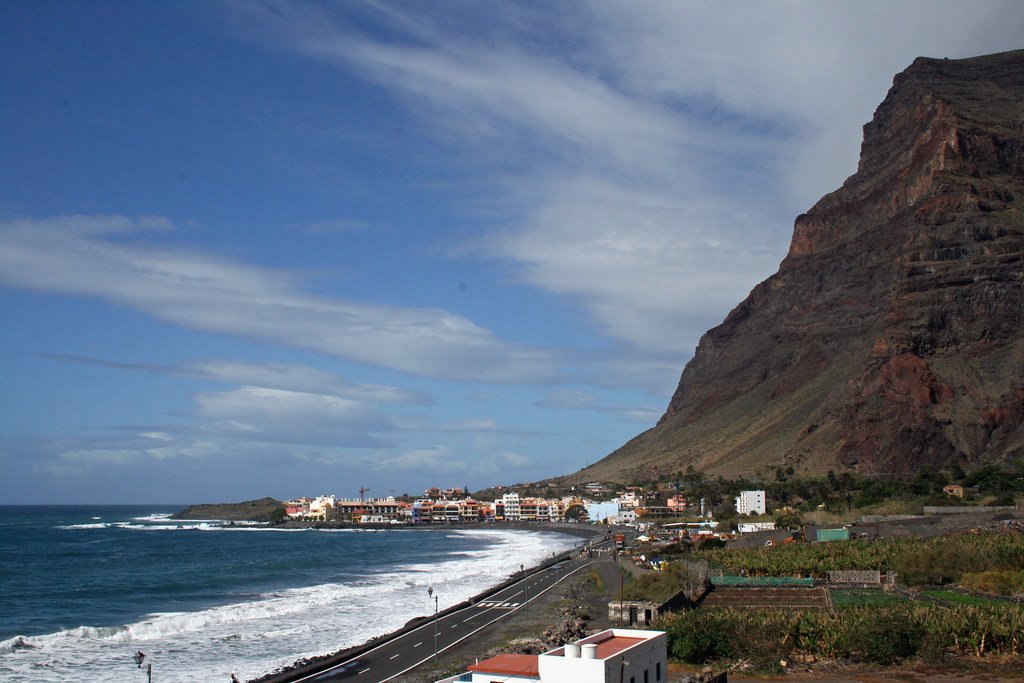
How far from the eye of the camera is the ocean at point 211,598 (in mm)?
40375

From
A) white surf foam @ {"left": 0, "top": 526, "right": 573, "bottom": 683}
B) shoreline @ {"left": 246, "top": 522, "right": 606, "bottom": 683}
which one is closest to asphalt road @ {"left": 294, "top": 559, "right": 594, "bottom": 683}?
shoreline @ {"left": 246, "top": 522, "right": 606, "bottom": 683}

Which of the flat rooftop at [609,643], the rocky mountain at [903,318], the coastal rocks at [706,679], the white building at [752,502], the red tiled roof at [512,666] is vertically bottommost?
the coastal rocks at [706,679]

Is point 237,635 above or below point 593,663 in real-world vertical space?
below

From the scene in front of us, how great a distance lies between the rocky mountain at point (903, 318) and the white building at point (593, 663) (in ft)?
320

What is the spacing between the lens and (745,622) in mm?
36500

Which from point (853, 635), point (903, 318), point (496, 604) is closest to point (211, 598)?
point (496, 604)

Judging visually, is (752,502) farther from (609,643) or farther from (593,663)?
(593,663)

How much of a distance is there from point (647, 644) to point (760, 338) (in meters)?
180

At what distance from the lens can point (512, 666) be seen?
24984mm

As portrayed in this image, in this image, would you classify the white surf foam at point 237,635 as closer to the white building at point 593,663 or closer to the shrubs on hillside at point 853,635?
the white building at point 593,663

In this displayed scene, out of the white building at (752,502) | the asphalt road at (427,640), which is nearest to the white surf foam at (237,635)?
the asphalt road at (427,640)

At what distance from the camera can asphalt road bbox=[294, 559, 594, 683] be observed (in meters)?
35.4

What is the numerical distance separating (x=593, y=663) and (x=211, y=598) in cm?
4741

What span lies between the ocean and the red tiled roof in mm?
14469
